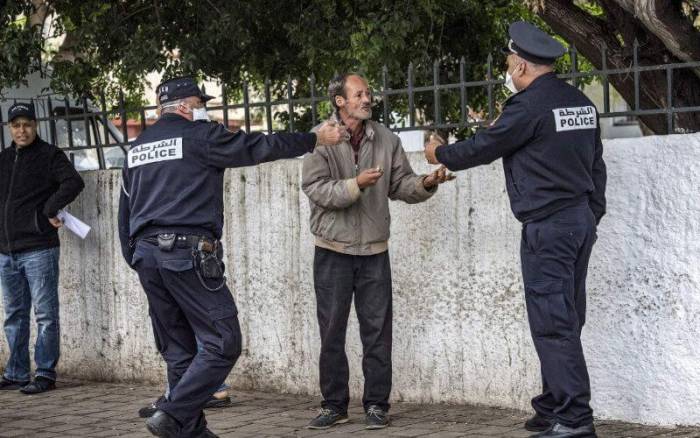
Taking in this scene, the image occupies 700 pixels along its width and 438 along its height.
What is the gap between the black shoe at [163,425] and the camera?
608 centimetres

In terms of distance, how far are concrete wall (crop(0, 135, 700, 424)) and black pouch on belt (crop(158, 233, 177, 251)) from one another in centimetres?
189

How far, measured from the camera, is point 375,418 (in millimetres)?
6871

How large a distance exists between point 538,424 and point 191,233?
84.4 inches

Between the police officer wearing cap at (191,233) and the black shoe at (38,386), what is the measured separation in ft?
8.78

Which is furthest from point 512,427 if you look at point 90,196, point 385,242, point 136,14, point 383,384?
point 136,14

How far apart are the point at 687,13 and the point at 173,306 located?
16.5ft

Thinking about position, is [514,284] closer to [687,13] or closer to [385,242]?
[385,242]

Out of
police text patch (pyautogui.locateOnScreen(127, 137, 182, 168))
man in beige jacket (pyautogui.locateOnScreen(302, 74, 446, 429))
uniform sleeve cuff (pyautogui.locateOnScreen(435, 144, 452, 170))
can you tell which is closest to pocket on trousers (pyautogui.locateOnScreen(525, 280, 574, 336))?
uniform sleeve cuff (pyautogui.locateOnScreen(435, 144, 452, 170))

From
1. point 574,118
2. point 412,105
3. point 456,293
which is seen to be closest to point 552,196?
point 574,118

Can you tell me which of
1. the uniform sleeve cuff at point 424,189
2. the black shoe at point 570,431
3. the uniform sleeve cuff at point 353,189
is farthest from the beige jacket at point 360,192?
the black shoe at point 570,431

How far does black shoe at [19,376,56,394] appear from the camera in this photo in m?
8.66

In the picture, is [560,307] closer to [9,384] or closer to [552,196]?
[552,196]

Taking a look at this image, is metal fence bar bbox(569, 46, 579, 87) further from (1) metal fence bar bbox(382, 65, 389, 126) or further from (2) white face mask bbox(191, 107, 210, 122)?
(2) white face mask bbox(191, 107, 210, 122)

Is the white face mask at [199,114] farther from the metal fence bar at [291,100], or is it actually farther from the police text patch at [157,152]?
the metal fence bar at [291,100]
